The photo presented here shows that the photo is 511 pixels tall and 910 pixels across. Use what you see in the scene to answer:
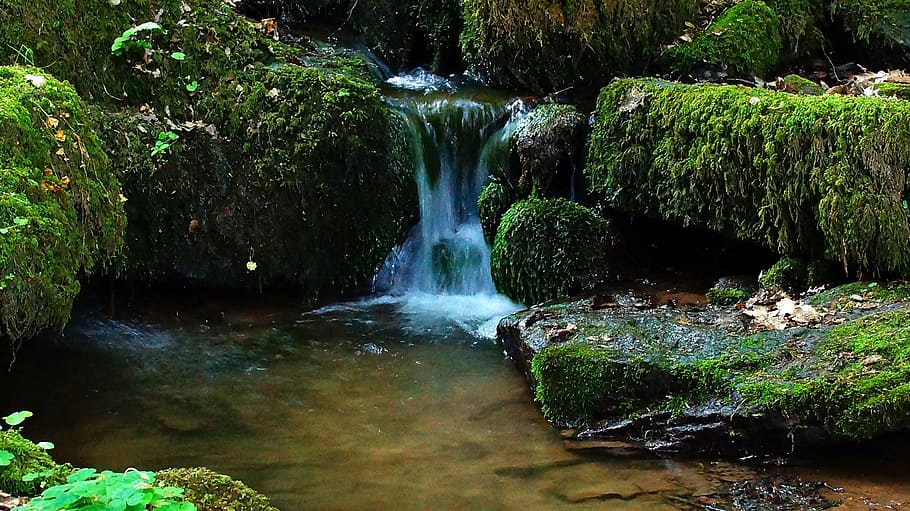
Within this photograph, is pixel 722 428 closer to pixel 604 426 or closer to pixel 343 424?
pixel 604 426

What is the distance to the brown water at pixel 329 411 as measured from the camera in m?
4.05

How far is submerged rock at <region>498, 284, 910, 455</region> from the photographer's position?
13.6 ft

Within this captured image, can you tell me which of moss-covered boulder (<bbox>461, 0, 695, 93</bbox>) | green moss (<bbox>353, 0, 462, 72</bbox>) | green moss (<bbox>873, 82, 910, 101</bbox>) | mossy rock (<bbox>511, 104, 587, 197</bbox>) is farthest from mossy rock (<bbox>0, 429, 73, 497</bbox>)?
green moss (<bbox>353, 0, 462, 72</bbox>)

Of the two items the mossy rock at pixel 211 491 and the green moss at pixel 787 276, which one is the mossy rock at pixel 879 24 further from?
the mossy rock at pixel 211 491

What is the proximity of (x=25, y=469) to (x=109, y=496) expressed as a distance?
641 mm

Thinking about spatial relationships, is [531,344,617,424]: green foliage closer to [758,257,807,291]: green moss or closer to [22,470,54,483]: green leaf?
[758,257,807,291]: green moss

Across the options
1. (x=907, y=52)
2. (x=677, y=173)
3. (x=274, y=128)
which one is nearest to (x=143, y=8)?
(x=274, y=128)

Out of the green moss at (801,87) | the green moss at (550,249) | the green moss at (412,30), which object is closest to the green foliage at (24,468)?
the green moss at (550,249)

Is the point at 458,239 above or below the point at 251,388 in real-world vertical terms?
above

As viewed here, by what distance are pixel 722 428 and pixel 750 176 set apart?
6.94 feet

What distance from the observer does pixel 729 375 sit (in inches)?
177

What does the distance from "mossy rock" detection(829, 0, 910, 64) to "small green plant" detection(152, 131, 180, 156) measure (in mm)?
6352

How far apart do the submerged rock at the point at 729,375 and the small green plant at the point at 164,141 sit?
3.19m

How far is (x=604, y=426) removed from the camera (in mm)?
4688
